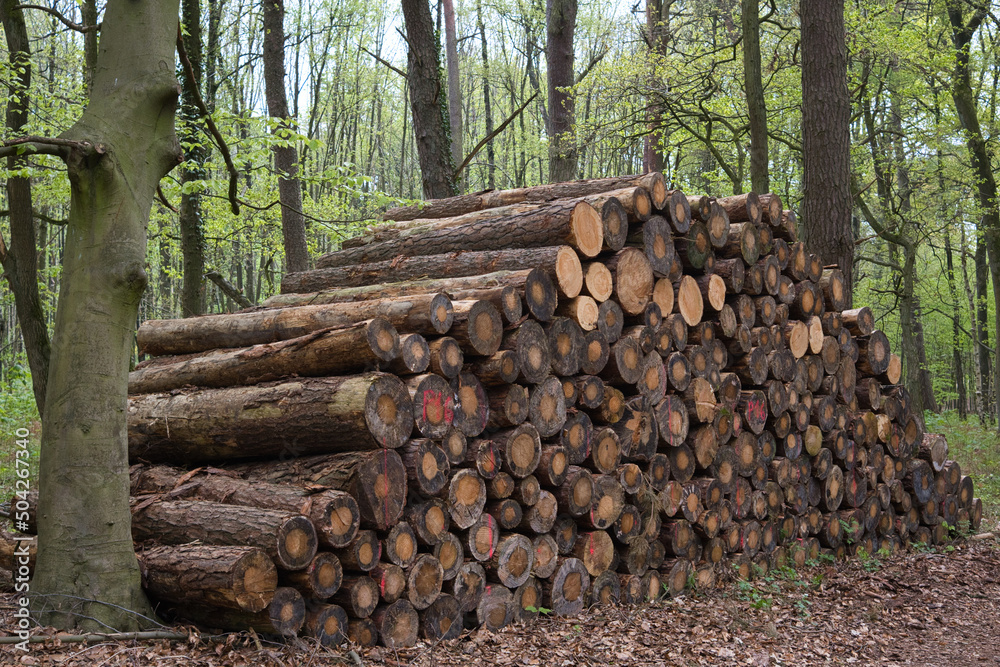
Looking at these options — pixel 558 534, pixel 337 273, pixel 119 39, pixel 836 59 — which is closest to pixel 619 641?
pixel 558 534

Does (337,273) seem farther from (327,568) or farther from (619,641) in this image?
(619,641)

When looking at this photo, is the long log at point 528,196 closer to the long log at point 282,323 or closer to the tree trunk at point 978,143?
the long log at point 282,323

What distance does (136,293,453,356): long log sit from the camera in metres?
5.05

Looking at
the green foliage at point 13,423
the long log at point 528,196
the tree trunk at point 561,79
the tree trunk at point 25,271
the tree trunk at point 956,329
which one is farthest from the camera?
the tree trunk at point 956,329

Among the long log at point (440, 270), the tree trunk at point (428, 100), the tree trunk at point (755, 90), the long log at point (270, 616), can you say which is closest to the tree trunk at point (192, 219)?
Answer: the tree trunk at point (428, 100)

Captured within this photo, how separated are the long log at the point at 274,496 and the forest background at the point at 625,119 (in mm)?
2109

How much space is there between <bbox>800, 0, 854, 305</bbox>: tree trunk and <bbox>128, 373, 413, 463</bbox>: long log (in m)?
7.14

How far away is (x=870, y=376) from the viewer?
8539mm

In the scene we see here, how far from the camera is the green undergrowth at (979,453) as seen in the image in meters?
11.2

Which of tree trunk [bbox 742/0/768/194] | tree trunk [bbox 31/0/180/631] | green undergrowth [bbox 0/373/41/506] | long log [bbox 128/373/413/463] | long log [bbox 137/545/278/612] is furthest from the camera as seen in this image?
tree trunk [bbox 742/0/768/194]

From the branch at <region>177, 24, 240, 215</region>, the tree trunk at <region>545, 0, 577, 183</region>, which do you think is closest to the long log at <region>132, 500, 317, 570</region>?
the branch at <region>177, 24, 240, 215</region>

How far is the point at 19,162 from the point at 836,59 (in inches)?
398

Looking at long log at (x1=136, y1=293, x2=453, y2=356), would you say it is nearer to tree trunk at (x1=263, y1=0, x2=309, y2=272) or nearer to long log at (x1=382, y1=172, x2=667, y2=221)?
long log at (x1=382, y1=172, x2=667, y2=221)

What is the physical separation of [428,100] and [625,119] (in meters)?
4.99
